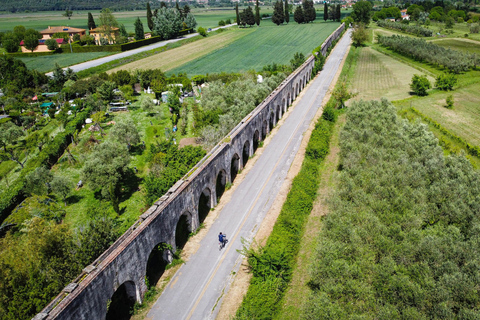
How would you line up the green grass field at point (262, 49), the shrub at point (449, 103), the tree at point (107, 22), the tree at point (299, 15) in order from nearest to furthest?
the shrub at point (449, 103)
the green grass field at point (262, 49)
the tree at point (107, 22)
the tree at point (299, 15)

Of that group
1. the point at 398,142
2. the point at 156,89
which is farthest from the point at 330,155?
the point at 156,89

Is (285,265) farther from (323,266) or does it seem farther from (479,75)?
(479,75)

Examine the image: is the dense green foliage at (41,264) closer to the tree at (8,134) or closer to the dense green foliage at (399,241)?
the dense green foliage at (399,241)

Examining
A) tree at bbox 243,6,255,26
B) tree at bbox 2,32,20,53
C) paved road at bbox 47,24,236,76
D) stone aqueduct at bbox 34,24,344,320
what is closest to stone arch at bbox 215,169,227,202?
stone aqueduct at bbox 34,24,344,320

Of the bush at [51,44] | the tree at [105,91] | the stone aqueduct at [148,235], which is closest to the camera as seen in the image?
the stone aqueduct at [148,235]

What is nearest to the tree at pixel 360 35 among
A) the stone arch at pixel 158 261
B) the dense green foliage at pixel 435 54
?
the dense green foliage at pixel 435 54
